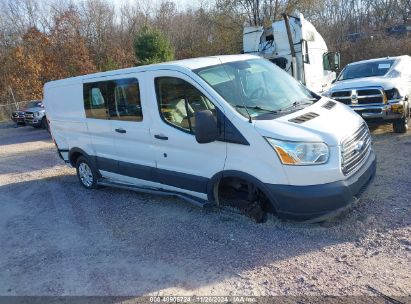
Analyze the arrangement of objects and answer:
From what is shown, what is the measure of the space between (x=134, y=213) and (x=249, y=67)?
2.69 meters

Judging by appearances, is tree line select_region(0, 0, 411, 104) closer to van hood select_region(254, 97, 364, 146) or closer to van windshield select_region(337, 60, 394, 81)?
van windshield select_region(337, 60, 394, 81)

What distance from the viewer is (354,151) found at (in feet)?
14.5

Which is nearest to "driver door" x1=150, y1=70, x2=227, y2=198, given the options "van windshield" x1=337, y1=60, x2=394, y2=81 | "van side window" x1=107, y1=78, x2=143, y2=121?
"van side window" x1=107, y1=78, x2=143, y2=121

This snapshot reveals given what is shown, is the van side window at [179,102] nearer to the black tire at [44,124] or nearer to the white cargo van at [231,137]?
the white cargo van at [231,137]

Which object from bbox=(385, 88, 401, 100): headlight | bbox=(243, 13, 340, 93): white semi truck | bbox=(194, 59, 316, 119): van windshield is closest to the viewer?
bbox=(194, 59, 316, 119): van windshield

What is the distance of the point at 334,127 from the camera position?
4316 millimetres

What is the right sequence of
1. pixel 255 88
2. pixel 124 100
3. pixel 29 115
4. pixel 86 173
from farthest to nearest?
pixel 29 115 → pixel 86 173 → pixel 124 100 → pixel 255 88

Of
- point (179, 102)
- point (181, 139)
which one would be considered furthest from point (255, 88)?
point (181, 139)

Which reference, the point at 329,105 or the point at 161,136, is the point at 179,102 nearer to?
the point at 161,136

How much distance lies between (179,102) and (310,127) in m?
1.74

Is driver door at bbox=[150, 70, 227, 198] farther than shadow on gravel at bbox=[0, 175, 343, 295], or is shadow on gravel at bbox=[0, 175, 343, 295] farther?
driver door at bbox=[150, 70, 227, 198]

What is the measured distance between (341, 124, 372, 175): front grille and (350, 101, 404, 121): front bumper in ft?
13.3

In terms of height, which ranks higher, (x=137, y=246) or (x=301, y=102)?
(x=301, y=102)

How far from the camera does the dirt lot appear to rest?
141 inches
